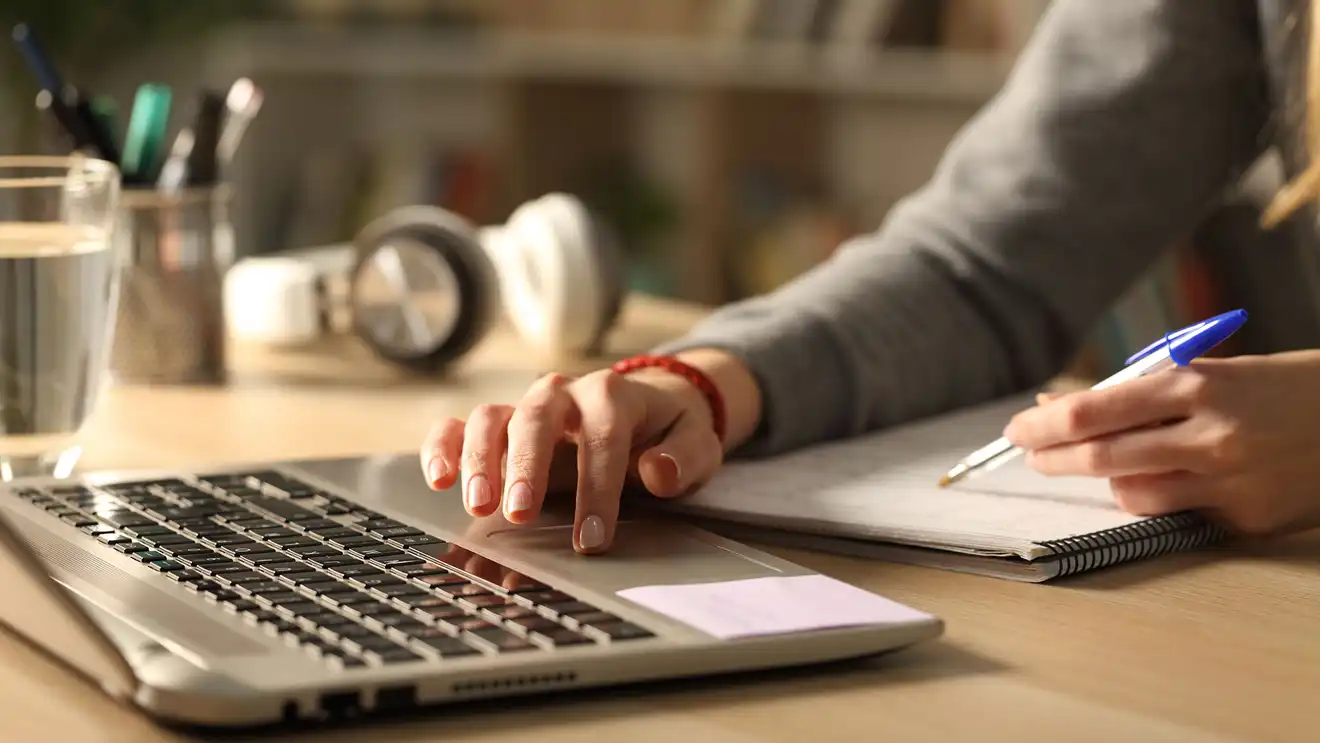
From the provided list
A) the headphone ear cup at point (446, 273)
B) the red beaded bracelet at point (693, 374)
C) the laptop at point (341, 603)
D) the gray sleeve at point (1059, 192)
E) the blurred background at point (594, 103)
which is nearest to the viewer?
the laptop at point (341, 603)

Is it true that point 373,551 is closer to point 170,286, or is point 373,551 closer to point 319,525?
point 319,525

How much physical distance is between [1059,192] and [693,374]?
335 mm

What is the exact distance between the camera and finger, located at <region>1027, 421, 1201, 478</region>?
0.73 meters

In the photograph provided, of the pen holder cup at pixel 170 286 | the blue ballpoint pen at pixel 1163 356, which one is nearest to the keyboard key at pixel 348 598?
the blue ballpoint pen at pixel 1163 356

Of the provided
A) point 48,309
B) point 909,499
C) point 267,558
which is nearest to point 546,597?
point 267,558

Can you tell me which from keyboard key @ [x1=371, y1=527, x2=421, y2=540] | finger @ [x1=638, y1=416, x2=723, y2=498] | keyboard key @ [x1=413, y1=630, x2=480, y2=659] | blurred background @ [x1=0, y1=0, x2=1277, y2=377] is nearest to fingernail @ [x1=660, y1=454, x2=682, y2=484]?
finger @ [x1=638, y1=416, x2=723, y2=498]

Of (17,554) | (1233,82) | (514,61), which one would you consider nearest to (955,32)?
(514,61)

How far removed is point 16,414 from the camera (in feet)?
2.81

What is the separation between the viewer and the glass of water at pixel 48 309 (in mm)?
858

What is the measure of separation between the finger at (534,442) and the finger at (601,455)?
11 millimetres

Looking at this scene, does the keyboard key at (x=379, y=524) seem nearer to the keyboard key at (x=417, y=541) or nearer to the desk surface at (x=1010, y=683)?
the keyboard key at (x=417, y=541)

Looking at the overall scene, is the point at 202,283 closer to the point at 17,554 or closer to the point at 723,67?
the point at 17,554

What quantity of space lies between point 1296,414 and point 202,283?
0.72m

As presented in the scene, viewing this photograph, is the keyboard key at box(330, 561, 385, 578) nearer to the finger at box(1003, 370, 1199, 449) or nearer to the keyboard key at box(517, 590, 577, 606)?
the keyboard key at box(517, 590, 577, 606)
